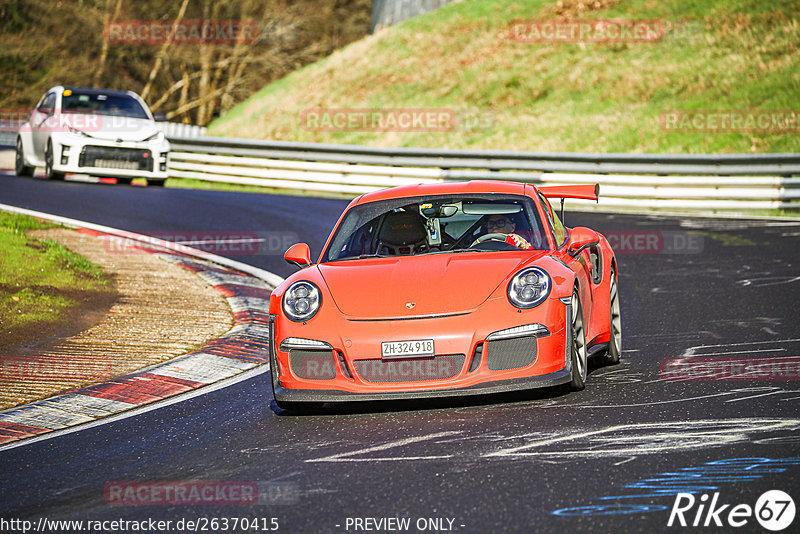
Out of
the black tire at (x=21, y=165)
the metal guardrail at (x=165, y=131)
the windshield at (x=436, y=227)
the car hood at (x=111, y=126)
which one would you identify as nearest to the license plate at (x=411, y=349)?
the windshield at (x=436, y=227)

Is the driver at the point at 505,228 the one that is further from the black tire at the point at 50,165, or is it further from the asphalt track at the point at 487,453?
the black tire at the point at 50,165

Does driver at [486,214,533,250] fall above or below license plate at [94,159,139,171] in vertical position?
below

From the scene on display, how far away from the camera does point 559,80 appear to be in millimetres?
32094

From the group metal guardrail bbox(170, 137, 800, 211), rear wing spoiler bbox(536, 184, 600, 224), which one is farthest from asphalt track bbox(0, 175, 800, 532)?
metal guardrail bbox(170, 137, 800, 211)

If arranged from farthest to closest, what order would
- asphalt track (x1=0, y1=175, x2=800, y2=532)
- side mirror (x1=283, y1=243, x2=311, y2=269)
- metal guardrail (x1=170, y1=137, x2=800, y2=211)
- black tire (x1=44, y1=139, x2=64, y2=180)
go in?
black tire (x1=44, y1=139, x2=64, y2=180), metal guardrail (x1=170, y1=137, x2=800, y2=211), side mirror (x1=283, y1=243, x2=311, y2=269), asphalt track (x1=0, y1=175, x2=800, y2=532)

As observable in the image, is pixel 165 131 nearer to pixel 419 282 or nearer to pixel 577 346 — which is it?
pixel 419 282

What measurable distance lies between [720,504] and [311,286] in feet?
10.2

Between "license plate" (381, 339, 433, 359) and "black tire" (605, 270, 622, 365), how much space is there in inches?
76.2

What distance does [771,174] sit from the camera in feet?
61.5

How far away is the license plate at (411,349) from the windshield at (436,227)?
1.20m

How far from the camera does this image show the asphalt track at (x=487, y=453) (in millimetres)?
4719

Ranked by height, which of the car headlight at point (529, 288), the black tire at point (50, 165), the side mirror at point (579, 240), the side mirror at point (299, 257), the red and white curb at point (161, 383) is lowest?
the red and white curb at point (161, 383)

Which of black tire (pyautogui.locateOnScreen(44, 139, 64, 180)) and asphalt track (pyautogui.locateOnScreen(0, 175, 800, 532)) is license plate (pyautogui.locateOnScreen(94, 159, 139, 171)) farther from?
asphalt track (pyautogui.locateOnScreen(0, 175, 800, 532))

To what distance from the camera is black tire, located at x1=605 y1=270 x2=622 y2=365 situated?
313 inches
